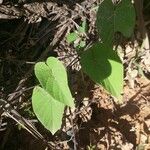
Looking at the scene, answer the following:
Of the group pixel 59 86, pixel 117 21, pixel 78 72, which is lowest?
pixel 78 72

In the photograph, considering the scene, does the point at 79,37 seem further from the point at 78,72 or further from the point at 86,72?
the point at 86,72

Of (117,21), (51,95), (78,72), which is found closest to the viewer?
(51,95)

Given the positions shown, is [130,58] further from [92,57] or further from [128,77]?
[92,57]

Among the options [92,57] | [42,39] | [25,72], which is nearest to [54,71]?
[92,57]

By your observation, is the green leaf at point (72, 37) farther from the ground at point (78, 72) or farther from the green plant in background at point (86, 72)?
the green plant in background at point (86, 72)

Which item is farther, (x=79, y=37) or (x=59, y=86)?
(x=79, y=37)

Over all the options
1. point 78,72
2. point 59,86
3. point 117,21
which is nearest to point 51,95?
point 59,86

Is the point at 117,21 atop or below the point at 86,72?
atop

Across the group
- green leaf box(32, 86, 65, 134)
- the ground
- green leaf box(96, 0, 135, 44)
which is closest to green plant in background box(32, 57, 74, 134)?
green leaf box(32, 86, 65, 134)
